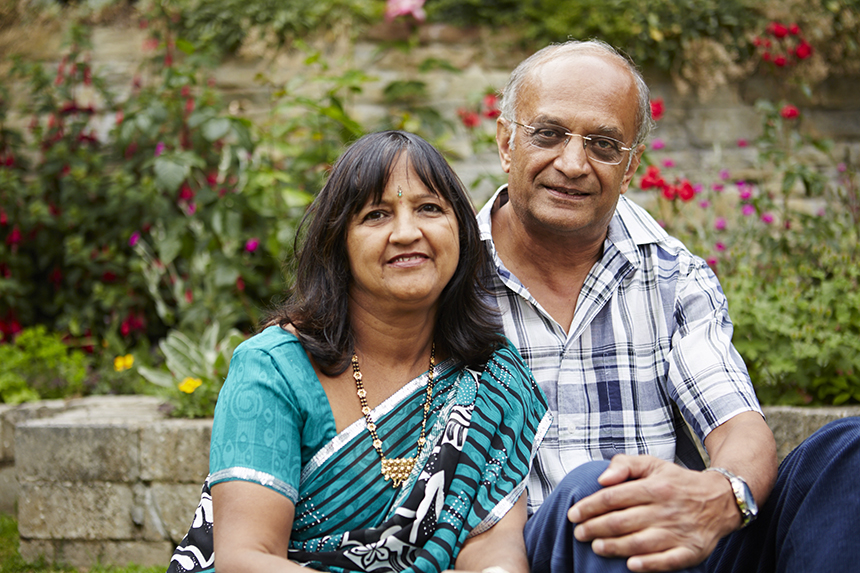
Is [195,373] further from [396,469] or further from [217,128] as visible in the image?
[396,469]

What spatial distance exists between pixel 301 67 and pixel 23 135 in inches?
70.2

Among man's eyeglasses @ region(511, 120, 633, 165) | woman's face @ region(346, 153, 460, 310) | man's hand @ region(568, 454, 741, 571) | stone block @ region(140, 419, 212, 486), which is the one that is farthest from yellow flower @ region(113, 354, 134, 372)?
man's hand @ region(568, 454, 741, 571)

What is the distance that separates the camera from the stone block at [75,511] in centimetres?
265

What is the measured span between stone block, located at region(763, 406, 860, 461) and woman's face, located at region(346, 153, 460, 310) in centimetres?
167

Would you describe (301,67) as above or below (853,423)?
above

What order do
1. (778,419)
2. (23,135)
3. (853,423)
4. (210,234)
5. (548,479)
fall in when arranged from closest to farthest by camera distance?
(853,423), (548,479), (778,419), (210,234), (23,135)

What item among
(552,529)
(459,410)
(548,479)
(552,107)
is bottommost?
(548,479)

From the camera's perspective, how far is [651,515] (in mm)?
1327

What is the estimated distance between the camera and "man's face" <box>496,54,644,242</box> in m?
1.90

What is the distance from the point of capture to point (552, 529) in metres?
1.44

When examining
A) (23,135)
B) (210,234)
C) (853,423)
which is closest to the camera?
(853,423)

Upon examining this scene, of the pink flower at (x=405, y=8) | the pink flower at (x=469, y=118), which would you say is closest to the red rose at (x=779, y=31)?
the pink flower at (x=469, y=118)

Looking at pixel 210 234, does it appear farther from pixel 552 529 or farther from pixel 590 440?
pixel 552 529

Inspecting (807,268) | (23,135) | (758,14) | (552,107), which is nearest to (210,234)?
(23,135)
